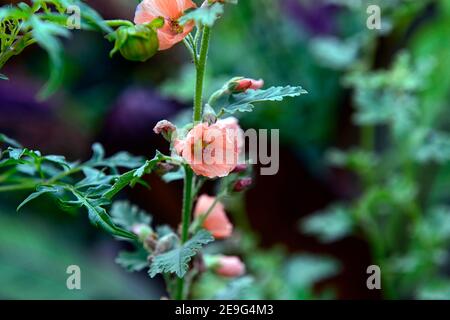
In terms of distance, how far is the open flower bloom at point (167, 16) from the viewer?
2.16 ft

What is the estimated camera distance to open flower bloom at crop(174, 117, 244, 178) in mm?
→ 666

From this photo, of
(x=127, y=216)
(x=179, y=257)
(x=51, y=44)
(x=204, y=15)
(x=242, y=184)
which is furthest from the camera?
(x=127, y=216)

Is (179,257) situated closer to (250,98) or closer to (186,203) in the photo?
(186,203)

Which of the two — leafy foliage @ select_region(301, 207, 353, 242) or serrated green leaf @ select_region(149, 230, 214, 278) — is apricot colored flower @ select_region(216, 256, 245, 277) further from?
leafy foliage @ select_region(301, 207, 353, 242)

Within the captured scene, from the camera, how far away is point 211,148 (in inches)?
27.3

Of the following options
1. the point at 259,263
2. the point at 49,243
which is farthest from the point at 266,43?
the point at 49,243

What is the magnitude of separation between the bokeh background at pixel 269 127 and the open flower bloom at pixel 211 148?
31.5 inches

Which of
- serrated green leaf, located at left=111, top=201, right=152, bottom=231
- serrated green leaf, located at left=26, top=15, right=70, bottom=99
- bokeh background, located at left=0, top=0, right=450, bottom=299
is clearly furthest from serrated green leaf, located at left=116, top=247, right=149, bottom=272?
bokeh background, located at left=0, top=0, right=450, bottom=299

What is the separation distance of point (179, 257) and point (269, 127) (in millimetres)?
1116

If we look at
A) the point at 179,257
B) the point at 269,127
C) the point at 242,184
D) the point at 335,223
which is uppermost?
the point at 269,127

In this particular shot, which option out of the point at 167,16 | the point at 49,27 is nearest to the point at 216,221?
the point at 167,16

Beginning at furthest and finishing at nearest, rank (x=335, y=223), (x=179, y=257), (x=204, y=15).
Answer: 1. (x=335, y=223)
2. (x=179, y=257)
3. (x=204, y=15)

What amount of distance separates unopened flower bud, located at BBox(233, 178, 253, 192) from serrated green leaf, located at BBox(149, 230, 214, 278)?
0.31ft

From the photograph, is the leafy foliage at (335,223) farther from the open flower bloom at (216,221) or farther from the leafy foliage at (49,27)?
the leafy foliage at (49,27)
